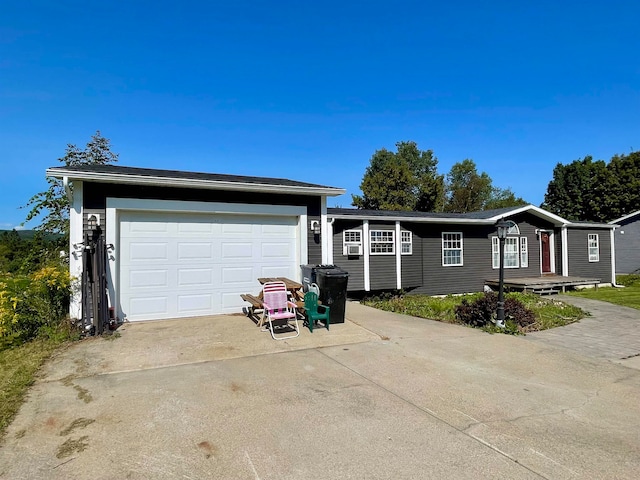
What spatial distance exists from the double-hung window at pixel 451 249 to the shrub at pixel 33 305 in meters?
11.8

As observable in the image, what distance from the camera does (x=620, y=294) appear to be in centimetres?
1398

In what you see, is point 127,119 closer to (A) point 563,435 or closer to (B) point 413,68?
(B) point 413,68

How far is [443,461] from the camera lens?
267cm

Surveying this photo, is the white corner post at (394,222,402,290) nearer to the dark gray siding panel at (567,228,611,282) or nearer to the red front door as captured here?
the red front door

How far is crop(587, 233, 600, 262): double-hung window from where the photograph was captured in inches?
667

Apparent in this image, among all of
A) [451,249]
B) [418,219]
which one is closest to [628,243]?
[451,249]

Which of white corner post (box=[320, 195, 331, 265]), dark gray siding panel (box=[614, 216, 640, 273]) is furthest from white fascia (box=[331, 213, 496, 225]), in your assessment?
dark gray siding panel (box=[614, 216, 640, 273])

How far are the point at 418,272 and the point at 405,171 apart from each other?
69.2 feet

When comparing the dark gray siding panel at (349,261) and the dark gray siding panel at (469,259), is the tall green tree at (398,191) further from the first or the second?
the dark gray siding panel at (349,261)

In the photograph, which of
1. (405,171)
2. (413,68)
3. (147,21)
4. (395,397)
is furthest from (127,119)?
(405,171)

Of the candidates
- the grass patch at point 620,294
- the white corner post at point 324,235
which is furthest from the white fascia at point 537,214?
the white corner post at point 324,235

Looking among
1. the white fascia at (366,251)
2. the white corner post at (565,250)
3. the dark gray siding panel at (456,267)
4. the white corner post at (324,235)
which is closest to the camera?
the white corner post at (324,235)

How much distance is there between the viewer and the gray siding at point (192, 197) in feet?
23.6

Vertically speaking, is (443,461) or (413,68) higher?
(413,68)
